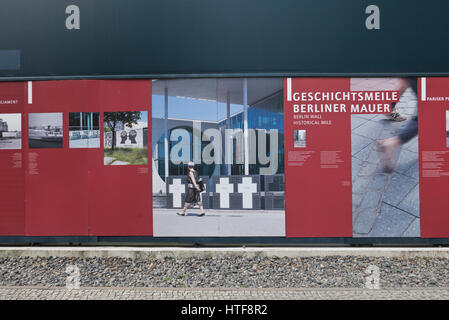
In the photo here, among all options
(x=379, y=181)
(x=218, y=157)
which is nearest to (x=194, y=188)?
(x=218, y=157)

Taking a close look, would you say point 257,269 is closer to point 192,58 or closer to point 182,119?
point 182,119

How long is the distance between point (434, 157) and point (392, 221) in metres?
1.46

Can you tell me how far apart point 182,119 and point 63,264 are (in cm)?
335

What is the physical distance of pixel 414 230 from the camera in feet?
20.1

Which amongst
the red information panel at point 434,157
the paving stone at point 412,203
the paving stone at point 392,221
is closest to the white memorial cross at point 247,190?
the paving stone at point 392,221

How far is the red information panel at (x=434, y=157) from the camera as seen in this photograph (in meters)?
6.11

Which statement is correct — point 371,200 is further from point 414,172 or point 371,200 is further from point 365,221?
point 414,172

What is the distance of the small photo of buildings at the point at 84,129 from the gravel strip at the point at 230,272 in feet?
7.10

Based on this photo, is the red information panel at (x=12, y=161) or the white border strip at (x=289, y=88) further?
the red information panel at (x=12, y=161)

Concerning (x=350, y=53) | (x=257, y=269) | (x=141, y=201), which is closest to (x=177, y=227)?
(x=141, y=201)

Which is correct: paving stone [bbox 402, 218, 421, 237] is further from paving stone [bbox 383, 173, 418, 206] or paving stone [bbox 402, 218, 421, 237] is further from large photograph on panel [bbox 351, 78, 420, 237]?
paving stone [bbox 383, 173, 418, 206]

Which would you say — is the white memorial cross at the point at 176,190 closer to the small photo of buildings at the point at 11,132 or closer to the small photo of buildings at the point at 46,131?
the small photo of buildings at the point at 46,131

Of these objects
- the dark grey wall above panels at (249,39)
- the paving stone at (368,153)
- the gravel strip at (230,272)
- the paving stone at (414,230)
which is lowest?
the gravel strip at (230,272)

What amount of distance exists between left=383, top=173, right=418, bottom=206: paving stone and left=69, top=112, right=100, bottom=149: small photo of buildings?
224 inches
